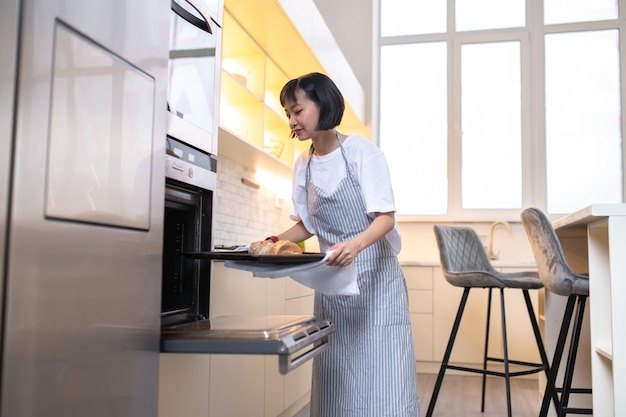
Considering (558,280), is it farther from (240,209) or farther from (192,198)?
(240,209)

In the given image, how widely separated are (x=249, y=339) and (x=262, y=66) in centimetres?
256

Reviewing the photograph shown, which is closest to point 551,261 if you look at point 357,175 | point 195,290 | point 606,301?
point 606,301

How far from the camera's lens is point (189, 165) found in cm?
160

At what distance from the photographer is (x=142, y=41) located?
3.87ft

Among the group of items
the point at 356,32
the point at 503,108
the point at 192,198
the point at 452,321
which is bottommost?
the point at 452,321

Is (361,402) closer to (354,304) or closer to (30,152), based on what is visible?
(354,304)

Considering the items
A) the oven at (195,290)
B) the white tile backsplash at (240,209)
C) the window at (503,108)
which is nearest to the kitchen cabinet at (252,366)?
the oven at (195,290)

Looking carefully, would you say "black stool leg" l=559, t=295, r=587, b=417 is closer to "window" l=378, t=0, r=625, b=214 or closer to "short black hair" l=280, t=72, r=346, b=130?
"short black hair" l=280, t=72, r=346, b=130

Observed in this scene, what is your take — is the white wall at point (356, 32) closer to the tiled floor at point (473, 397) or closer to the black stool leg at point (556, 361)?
the tiled floor at point (473, 397)

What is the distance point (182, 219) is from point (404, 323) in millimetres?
717

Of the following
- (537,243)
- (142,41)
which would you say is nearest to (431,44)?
(537,243)

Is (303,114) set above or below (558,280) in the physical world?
above

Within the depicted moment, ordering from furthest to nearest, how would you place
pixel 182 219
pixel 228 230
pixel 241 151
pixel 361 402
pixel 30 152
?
pixel 228 230 → pixel 241 151 → pixel 361 402 → pixel 182 219 → pixel 30 152

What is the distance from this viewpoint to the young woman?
71.1 inches
